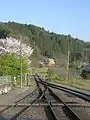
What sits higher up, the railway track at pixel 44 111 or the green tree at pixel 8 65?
the green tree at pixel 8 65

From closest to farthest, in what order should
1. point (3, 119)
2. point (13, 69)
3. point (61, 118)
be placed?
point (3, 119) < point (61, 118) < point (13, 69)

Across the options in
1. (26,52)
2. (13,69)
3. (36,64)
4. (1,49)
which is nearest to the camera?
(13,69)

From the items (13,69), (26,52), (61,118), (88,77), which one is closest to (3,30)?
(26,52)

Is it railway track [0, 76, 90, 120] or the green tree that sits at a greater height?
the green tree

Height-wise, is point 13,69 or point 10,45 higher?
point 10,45

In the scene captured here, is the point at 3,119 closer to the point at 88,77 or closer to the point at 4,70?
the point at 4,70

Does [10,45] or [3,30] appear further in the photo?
[3,30]

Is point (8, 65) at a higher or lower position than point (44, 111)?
higher

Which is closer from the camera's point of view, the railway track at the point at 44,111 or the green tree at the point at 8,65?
the railway track at the point at 44,111

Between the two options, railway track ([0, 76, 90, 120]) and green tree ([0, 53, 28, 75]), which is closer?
railway track ([0, 76, 90, 120])

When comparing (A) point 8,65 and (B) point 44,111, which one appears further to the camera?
(A) point 8,65

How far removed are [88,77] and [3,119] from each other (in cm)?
8288

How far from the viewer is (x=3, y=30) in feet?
447

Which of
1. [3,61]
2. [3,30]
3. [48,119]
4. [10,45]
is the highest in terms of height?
[3,30]
